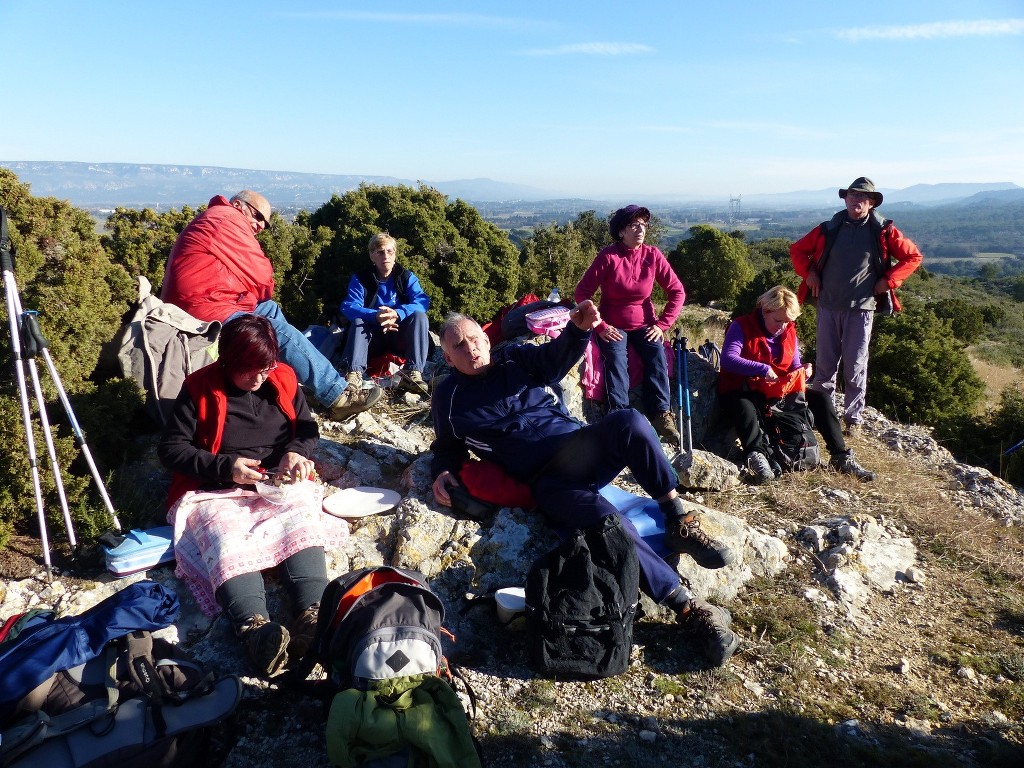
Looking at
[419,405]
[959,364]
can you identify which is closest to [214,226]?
[419,405]

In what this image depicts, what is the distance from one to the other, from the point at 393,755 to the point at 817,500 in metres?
4.09

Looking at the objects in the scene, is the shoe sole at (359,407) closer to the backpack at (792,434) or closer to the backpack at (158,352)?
the backpack at (158,352)

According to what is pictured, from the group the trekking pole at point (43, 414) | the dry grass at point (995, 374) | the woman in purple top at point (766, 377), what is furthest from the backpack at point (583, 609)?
the dry grass at point (995, 374)

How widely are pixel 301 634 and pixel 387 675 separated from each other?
74 centimetres

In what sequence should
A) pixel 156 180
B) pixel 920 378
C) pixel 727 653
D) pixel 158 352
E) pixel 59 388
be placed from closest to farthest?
pixel 727 653
pixel 59 388
pixel 158 352
pixel 920 378
pixel 156 180

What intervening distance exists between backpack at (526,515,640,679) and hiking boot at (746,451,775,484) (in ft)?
8.37

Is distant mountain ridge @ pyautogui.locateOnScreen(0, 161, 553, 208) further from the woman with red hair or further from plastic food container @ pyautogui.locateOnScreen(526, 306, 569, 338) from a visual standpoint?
the woman with red hair

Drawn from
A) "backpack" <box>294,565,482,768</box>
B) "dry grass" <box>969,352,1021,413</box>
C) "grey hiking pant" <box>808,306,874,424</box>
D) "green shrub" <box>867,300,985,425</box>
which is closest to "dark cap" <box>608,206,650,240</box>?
"grey hiking pant" <box>808,306,874,424</box>

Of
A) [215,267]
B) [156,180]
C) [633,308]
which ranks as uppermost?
[156,180]

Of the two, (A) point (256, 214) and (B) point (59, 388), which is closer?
(B) point (59, 388)

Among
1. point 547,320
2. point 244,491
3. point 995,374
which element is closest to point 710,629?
point 244,491

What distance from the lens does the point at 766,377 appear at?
589 centimetres

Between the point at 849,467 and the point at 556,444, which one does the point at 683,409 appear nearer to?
the point at 849,467

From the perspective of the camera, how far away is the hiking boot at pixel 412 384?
650cm
